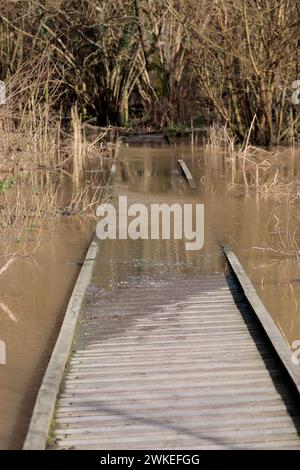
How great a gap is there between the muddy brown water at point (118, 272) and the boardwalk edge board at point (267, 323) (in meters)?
0.30

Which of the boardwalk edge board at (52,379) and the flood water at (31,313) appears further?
the flood water at (31,313)

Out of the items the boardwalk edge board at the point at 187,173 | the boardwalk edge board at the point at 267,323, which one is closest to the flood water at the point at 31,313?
the boardwalk edge board at the point at 267,323

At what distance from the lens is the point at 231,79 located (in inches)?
791

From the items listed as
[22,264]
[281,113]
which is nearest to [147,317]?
[22,264]

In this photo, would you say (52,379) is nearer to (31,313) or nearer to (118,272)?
(31,313)

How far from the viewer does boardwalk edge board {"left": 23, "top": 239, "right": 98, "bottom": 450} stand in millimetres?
4895

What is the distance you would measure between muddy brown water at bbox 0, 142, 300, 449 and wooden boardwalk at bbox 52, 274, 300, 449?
0.38 m

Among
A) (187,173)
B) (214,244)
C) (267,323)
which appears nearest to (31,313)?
(267,323)

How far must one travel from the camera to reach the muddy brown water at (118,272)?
6.54 meters

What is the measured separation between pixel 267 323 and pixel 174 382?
1212 millimetres

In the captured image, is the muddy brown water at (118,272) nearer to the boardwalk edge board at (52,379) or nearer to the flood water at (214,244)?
the flood water at (214,244)

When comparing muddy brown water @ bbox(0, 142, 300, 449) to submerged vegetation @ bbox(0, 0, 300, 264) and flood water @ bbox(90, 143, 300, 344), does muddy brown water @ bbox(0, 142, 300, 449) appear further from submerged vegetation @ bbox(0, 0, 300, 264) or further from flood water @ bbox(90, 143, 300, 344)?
submerged vegetation @ bbox(0, 0, 300, 264)

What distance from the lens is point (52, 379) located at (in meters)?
5.66

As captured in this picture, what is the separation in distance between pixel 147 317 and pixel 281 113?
44.0ft
